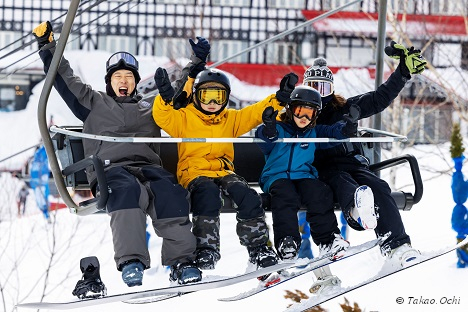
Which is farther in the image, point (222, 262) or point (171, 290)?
point (222, 262)

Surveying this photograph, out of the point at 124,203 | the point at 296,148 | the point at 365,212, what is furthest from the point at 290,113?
the point at 124,203

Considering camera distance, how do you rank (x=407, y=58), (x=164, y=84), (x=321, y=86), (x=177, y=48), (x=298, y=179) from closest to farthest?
(x=164, y=84), (x=298, y=179), (x=407, y=58), (x=321, y=86), (x=177, y=48)

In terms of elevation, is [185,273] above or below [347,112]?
below

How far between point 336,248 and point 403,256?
357 mm

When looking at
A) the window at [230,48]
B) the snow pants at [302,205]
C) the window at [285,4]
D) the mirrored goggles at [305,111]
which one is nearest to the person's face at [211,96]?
the mirrored goggles at [305,111]

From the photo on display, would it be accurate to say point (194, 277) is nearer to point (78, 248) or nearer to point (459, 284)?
point (459, 284)

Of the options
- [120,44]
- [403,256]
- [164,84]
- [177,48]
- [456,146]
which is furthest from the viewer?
[120,44]

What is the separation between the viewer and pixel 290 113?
5441mm

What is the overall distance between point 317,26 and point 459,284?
44.7 feet

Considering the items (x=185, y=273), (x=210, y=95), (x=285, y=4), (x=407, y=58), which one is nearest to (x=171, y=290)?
(x=185, y=273)

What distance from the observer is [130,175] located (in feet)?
16.8

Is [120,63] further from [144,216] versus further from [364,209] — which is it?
[364,209]

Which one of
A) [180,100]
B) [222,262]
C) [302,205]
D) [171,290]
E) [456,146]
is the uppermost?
[222,262]

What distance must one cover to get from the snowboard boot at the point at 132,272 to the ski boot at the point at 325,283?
4.29ft
